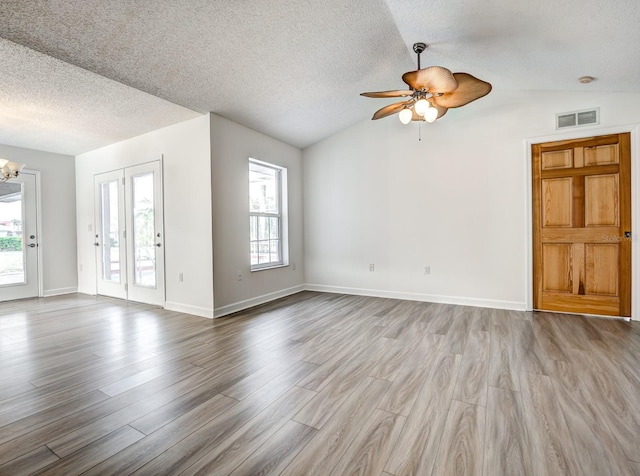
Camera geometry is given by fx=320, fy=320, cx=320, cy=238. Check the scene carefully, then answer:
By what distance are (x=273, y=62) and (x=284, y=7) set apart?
2.29ft

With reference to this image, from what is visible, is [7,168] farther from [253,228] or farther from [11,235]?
[253,228]

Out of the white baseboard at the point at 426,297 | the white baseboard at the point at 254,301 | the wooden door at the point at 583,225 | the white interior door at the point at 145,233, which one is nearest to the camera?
the wooden door at the point at 583,225

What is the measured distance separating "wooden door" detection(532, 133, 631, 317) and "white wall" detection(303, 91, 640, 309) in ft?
0.60

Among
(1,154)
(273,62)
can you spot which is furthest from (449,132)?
(1,154)

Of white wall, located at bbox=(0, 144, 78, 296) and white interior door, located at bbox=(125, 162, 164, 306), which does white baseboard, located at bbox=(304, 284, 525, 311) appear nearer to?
white interior door, located at bbox=(125, 162, 164, 306)

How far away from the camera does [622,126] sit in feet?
12.3

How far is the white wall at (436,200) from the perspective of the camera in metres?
4.25

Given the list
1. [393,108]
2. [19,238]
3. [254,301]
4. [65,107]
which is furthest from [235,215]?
[19,238]

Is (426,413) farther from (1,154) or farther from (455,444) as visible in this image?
(1,154)

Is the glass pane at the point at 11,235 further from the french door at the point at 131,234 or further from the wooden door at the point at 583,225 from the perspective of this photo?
the wooden door at the point at 583,225

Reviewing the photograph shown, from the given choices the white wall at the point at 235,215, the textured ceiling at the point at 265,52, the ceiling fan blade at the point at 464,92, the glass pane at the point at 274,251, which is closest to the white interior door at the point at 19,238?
the textured ceiling at the point at 265,52

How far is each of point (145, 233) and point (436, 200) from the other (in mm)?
4402

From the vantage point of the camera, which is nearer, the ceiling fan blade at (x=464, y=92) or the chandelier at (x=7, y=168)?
the ceiling fan blade at (x=464, y=92)

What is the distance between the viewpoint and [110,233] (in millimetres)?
5500
